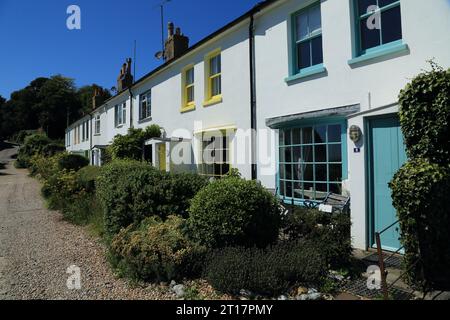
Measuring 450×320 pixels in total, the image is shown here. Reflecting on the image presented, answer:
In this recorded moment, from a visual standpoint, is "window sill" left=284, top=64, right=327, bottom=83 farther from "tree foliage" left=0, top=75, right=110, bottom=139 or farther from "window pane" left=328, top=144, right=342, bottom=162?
"tree foliage" left=0, top=75, right=110, bottom=139

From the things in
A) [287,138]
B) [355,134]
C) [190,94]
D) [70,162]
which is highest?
[190,94]

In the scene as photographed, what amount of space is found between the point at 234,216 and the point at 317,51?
4263 mm

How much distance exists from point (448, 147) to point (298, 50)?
4.24 metres

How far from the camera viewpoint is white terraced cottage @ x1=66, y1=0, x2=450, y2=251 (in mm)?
5469

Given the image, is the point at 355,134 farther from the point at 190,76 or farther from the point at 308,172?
the point at 190,76

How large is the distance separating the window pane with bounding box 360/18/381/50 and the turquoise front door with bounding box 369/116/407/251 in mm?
1500

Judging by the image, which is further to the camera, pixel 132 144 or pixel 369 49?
pixel 132 144

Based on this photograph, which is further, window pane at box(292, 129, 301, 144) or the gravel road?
window pane at box(292, 129, 301, 144)

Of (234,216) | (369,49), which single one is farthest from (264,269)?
(369,49)

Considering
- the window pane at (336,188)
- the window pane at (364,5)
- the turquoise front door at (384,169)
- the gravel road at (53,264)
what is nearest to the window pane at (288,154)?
the window pane at (336,188)

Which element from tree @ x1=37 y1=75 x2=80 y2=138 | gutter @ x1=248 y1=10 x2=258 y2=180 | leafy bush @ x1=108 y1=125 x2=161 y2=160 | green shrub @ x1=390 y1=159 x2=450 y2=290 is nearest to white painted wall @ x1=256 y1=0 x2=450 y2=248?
gutter @ x1=248 y1=10 x2=258 y2=180

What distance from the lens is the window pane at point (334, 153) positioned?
6549mm

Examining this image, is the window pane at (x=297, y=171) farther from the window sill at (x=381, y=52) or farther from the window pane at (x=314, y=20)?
the window pane at (x=314, y=20)

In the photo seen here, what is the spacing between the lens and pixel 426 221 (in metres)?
3.95
